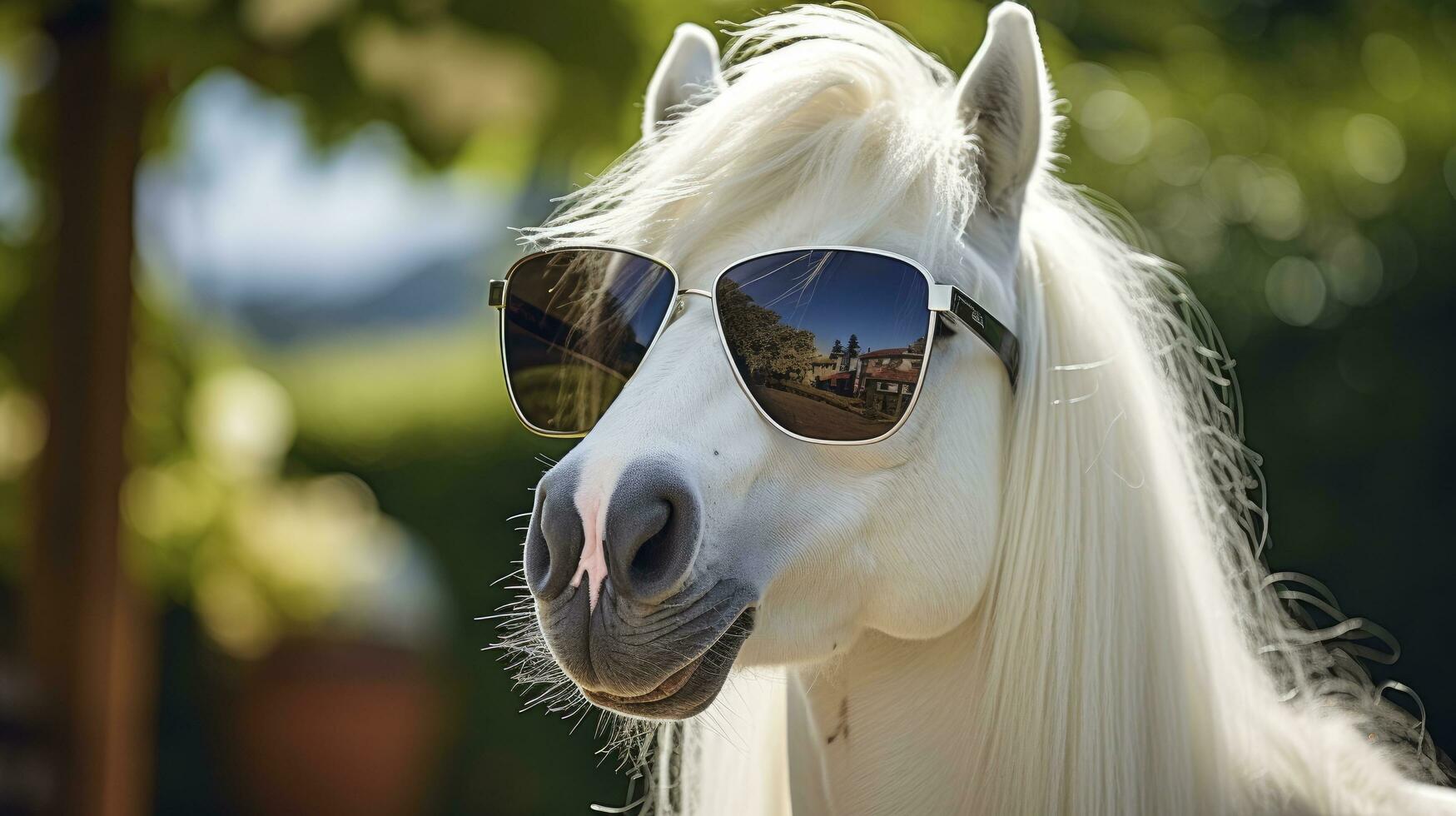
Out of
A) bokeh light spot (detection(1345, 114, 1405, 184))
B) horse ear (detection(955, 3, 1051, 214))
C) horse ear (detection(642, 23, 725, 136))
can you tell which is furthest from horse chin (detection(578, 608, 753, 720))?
bokeh light spot (detection(1345, 114, 1405, 184))

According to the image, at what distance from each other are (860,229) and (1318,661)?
3.51ft

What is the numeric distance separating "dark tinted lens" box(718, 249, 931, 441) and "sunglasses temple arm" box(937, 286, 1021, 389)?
0.03 metres

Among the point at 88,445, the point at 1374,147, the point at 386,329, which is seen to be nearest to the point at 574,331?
the point at 88,445

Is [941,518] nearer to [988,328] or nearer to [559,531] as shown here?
[988,328]

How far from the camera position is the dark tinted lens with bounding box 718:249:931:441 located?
3.20 feet

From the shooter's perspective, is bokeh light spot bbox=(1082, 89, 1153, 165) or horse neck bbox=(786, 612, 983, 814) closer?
horse neck bbox=(786, 612, 983, 814)

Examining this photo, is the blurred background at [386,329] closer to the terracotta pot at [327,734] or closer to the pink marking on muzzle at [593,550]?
the terracotta pot at [327,734]

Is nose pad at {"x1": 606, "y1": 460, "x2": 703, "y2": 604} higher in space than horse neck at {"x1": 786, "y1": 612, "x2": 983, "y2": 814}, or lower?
higher

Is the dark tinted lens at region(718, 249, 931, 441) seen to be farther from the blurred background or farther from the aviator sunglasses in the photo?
the blurred background

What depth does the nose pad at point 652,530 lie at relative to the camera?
844mm

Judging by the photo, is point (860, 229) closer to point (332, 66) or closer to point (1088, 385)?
point (1088, 385)

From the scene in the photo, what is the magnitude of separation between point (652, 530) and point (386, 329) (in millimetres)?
3559

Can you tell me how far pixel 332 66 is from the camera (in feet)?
8.00

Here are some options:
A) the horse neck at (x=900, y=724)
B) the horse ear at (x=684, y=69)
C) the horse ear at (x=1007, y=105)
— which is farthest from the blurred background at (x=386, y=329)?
the horse neck at (x=900, y=724)
